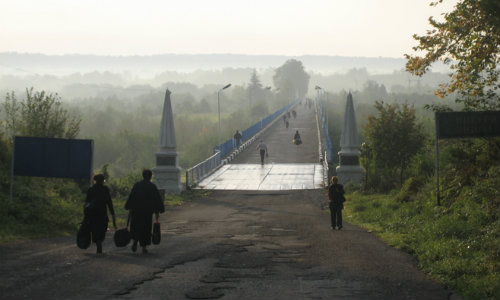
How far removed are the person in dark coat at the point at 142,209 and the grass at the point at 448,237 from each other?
4.66m

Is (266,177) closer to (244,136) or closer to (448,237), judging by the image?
(448,237)

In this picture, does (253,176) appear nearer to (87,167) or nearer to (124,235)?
(87,167)

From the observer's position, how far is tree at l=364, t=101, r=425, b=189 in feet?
110

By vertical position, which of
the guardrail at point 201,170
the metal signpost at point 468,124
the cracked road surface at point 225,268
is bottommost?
the cracked road surface at point 225,268

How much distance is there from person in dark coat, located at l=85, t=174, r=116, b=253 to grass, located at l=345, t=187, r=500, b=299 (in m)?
5.40

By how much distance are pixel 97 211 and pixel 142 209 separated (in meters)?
0.77

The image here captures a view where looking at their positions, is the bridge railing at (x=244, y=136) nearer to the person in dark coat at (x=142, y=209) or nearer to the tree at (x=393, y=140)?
the tree at (x=393, y=140)

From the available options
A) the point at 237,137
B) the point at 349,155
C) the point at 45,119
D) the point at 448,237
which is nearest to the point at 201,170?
the point at 45,119

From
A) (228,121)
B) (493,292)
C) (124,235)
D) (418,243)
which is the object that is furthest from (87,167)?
(228,121)

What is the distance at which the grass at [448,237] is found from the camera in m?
9.52

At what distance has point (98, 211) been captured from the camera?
11727 millimetres

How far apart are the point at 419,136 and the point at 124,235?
79.9 ft

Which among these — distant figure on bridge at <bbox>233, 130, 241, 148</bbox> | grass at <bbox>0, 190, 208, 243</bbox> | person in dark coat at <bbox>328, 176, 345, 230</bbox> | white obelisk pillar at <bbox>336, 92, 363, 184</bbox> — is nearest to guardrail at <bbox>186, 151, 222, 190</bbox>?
white obelisk pillar at <bbox>336, 92, 363, 184</bbox>

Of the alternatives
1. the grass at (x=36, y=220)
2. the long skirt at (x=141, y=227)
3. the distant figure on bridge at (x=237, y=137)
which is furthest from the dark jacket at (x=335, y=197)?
the distant figure on bridge at (x=237, y=137)
